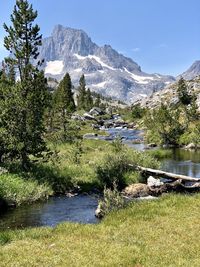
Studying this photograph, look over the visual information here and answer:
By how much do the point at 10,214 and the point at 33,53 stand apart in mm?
18390

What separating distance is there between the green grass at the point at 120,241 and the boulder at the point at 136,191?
11.7 meters

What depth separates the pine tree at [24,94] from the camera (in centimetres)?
3822

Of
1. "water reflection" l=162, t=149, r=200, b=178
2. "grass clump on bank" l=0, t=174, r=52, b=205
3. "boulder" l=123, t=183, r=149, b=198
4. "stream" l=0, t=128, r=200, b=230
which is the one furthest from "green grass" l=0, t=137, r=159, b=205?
"water reflection" l=162, t=149, r=200, b=178

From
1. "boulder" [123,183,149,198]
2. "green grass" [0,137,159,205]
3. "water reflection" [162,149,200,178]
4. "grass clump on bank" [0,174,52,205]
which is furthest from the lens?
"water reflection" [162,149,200,178]

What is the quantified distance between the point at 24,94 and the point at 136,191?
14.9 m

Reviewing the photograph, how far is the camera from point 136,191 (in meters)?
36.2

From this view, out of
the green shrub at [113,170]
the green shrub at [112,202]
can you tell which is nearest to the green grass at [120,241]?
the green shrub at [112,202]

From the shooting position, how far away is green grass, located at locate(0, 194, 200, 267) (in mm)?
15492

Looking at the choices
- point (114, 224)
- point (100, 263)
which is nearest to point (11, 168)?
point (114, 224)

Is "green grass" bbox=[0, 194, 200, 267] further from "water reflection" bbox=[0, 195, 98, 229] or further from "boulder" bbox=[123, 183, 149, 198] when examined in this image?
"boulder" bbox=[123, 183, 149, 198]

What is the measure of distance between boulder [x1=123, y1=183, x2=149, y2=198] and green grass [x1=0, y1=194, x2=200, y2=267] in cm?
1172

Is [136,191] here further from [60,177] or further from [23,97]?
[23,97]

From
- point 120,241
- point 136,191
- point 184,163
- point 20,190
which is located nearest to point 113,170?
point 136,191

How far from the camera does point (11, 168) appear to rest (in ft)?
125
